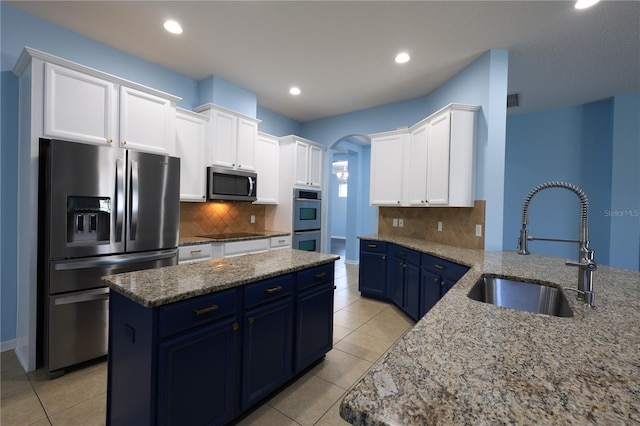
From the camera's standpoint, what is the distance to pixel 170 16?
260 cm

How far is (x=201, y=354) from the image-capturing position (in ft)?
4.72

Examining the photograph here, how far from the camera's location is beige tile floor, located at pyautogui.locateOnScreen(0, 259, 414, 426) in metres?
1.76

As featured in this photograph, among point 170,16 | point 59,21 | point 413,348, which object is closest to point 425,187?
point 413,348

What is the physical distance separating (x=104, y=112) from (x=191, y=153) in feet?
3.33

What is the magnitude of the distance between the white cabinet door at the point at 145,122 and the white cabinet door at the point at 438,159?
303 centimetres

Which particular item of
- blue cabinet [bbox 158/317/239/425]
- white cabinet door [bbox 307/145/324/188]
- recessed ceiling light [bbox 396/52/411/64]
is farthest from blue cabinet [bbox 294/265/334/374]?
white cabinet door [bbox 307/145/324/188]

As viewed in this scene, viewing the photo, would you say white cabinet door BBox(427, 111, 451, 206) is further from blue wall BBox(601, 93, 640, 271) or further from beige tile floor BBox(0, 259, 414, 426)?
blue wall BBox(601, 93, 640, 271)

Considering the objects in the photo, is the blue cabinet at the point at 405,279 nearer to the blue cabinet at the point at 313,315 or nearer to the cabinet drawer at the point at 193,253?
the blue cabinet at the point at 313,315

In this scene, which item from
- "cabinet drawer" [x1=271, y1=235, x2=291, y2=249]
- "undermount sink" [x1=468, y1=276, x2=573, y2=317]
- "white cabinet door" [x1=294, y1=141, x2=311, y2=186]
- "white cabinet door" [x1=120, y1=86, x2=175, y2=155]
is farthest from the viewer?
"white cabinet door" [x1=294, y1=141, x2=311, y2=186]

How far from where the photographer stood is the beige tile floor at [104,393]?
176 centimetres

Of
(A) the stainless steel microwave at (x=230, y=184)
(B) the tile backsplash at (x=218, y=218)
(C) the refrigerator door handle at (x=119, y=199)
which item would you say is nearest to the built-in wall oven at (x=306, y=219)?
(B) the tile backsplash at (x=218, y=218)

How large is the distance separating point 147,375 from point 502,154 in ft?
11.5

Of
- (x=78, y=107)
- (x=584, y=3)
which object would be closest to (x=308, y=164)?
(x=78, y=107)

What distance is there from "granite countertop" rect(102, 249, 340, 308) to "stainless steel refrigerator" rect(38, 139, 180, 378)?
0.84 metres
